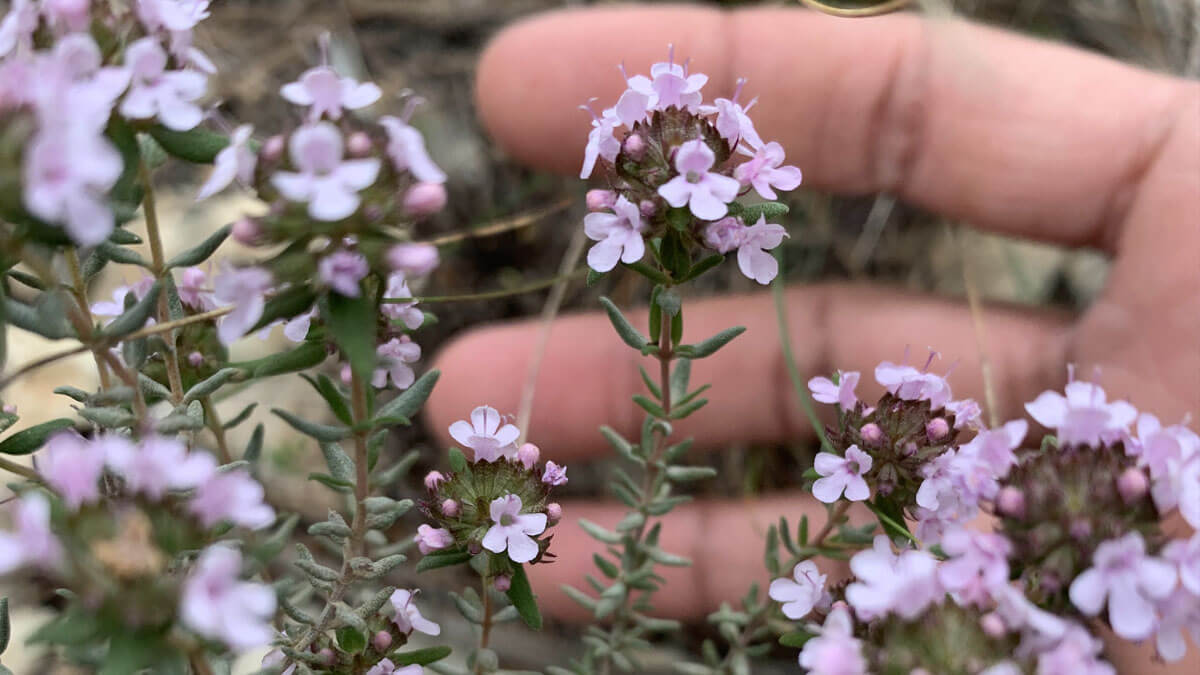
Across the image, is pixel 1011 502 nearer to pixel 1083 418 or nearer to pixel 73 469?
pixel 1083 418

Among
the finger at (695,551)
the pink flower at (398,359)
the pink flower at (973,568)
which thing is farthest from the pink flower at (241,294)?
the finger at (695,551)

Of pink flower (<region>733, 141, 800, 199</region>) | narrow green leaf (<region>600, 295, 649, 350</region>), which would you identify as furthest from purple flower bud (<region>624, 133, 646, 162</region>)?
narrow green leaf (<region>600, 295, 649, 350</region>)

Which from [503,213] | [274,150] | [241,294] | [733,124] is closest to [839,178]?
[503,213]

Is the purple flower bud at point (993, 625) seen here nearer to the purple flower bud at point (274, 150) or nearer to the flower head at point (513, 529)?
the flower head at point (513, 529)

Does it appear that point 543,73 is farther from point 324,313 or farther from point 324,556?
point 324,313

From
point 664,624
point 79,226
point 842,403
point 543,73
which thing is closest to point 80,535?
point 79,226

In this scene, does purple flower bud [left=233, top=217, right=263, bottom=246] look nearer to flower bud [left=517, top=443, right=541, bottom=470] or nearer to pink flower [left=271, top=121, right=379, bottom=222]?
pink flower [left=271, top=121, right=379, bottom=222]
